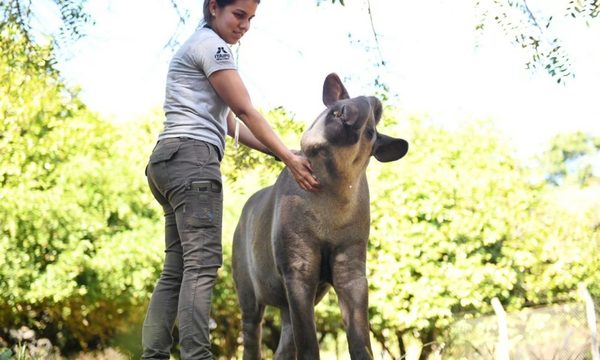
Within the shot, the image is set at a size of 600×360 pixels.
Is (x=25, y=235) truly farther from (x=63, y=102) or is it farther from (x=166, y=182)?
(x=166, y=182)

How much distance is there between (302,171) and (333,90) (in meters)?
0.61

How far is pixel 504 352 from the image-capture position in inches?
137

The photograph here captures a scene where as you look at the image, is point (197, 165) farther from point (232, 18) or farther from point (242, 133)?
point (242, 133)

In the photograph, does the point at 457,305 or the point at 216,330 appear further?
the point at 216,330

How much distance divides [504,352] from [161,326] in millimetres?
1866

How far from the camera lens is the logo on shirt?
4.38m


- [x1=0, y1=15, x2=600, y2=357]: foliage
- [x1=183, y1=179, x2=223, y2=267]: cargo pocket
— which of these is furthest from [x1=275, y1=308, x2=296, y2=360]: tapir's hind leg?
[x1=0, y1=15, x2=600, y2=357]: foliage

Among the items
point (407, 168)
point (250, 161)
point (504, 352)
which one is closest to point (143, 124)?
point (407, 168)

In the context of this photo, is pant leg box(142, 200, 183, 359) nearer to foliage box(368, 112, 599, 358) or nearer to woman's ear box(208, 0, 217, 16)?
woman's ear box(208, 0, 217, 16)

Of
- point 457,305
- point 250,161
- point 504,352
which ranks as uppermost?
point 457,305

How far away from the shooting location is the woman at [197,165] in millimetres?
4281

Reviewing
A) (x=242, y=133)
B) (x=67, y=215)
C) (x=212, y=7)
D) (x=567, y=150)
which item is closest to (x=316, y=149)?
(x=212, y=7)

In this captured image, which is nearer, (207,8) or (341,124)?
(341,124)

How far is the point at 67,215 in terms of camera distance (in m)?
21.5
